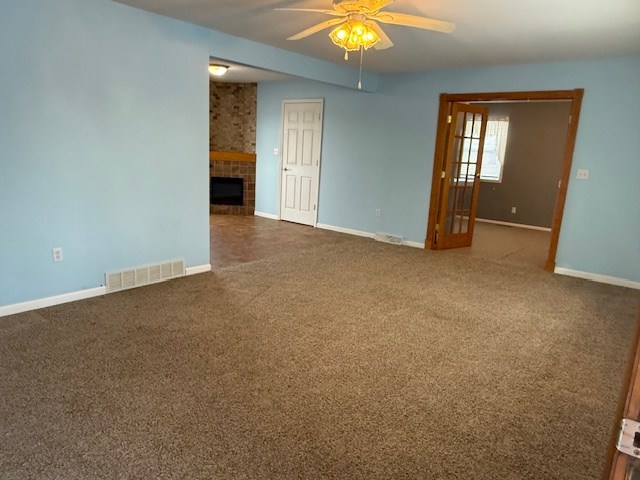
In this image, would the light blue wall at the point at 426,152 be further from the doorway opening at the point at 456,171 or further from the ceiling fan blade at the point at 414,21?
the ceiling fan blade at the point at 414,21

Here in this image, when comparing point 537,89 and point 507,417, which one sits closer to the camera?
point 507,417

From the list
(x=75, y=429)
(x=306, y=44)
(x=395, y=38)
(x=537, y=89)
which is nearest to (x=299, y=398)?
(x=75, y=429)

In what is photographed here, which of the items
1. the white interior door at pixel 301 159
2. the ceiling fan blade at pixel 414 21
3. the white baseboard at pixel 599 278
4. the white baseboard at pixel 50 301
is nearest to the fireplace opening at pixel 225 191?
the white interior door at pixel 301 159

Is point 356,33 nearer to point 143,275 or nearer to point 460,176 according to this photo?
point 143,275

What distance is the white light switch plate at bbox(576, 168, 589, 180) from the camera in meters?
4.95

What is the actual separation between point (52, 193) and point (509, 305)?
4020mm

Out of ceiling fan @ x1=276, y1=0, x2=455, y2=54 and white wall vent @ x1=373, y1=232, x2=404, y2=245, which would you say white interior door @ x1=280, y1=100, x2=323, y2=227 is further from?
ceiling fan @ x1=276, y1=0, x2=455, y2=54

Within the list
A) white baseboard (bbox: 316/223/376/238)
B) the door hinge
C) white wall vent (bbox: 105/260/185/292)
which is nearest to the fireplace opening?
white baseboard (bbox: 316/223/376/238)

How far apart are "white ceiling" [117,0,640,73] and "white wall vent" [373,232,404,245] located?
8.09 ft

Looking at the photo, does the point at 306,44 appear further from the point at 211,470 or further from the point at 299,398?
the point at 211,470

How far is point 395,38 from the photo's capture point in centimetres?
418

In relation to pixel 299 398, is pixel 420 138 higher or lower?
higher

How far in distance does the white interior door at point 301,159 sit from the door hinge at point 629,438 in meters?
6.79

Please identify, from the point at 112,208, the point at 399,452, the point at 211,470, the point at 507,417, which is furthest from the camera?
the point at 112,208
